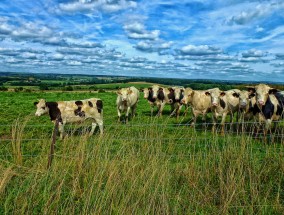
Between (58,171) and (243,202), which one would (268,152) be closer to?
(243,202)

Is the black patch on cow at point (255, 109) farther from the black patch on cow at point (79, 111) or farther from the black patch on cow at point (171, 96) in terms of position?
the black patch on cow at point (79, 111)

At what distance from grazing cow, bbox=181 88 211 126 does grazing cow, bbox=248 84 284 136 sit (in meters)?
2.26

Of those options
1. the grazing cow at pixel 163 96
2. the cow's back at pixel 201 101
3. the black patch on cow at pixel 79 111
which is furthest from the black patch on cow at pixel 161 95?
the black patch on cow at pixel 79 111

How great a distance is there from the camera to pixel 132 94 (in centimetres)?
1755

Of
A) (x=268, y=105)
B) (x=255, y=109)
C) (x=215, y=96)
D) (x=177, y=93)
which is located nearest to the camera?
(x=268, y=105)

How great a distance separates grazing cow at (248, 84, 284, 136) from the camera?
11383 millimetres

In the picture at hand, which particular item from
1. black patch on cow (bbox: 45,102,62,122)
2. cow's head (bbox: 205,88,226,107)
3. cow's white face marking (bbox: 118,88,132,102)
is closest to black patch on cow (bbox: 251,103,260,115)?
cow's head (bbox: 205,88,226,107)

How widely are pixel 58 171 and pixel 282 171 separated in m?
3.86

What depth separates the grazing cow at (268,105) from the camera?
37.3 ft

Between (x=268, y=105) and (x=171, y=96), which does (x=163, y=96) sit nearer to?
(x=171, y=96)

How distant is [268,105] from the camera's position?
1168 cm

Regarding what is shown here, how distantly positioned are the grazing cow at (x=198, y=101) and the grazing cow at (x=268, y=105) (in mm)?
2264

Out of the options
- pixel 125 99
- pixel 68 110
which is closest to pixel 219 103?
pixel 125 99

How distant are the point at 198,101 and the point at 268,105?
364cm
